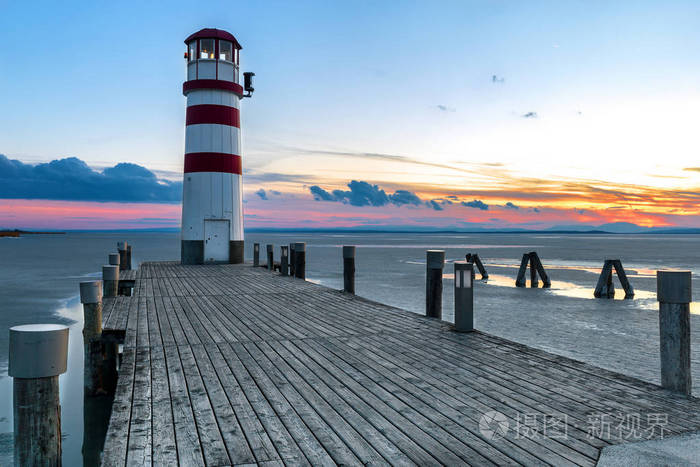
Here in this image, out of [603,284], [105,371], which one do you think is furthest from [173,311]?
[603,284]

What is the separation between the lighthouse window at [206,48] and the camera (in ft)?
58.3

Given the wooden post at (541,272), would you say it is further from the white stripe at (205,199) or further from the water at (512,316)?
the white stripe at (205,199)

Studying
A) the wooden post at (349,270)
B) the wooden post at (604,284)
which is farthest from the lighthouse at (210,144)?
the wooden post at (604,284)

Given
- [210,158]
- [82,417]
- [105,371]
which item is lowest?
[82,417]

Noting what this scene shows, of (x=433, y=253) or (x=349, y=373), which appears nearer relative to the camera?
(x=349, y=373)

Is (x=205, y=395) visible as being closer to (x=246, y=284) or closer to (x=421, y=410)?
(x=421, y=410)

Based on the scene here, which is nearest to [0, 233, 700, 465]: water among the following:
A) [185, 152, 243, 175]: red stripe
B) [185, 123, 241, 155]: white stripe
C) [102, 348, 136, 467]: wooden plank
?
[102, 348, 136, 467]: wooden plank

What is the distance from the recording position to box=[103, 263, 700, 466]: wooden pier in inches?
123

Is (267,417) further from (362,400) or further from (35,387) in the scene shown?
(35,387)

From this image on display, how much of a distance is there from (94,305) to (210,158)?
11.7 m

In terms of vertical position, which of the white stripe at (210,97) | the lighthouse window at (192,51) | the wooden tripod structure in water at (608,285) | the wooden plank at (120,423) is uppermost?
the lighthouse window at (192,51)

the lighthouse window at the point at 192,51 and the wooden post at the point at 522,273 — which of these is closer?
the lighthouse window at the point at 192,51

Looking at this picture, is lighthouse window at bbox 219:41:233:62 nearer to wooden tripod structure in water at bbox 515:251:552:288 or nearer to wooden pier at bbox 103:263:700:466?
wooden pier at bbox 103:263:700:466

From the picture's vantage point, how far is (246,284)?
1263 centimetres
